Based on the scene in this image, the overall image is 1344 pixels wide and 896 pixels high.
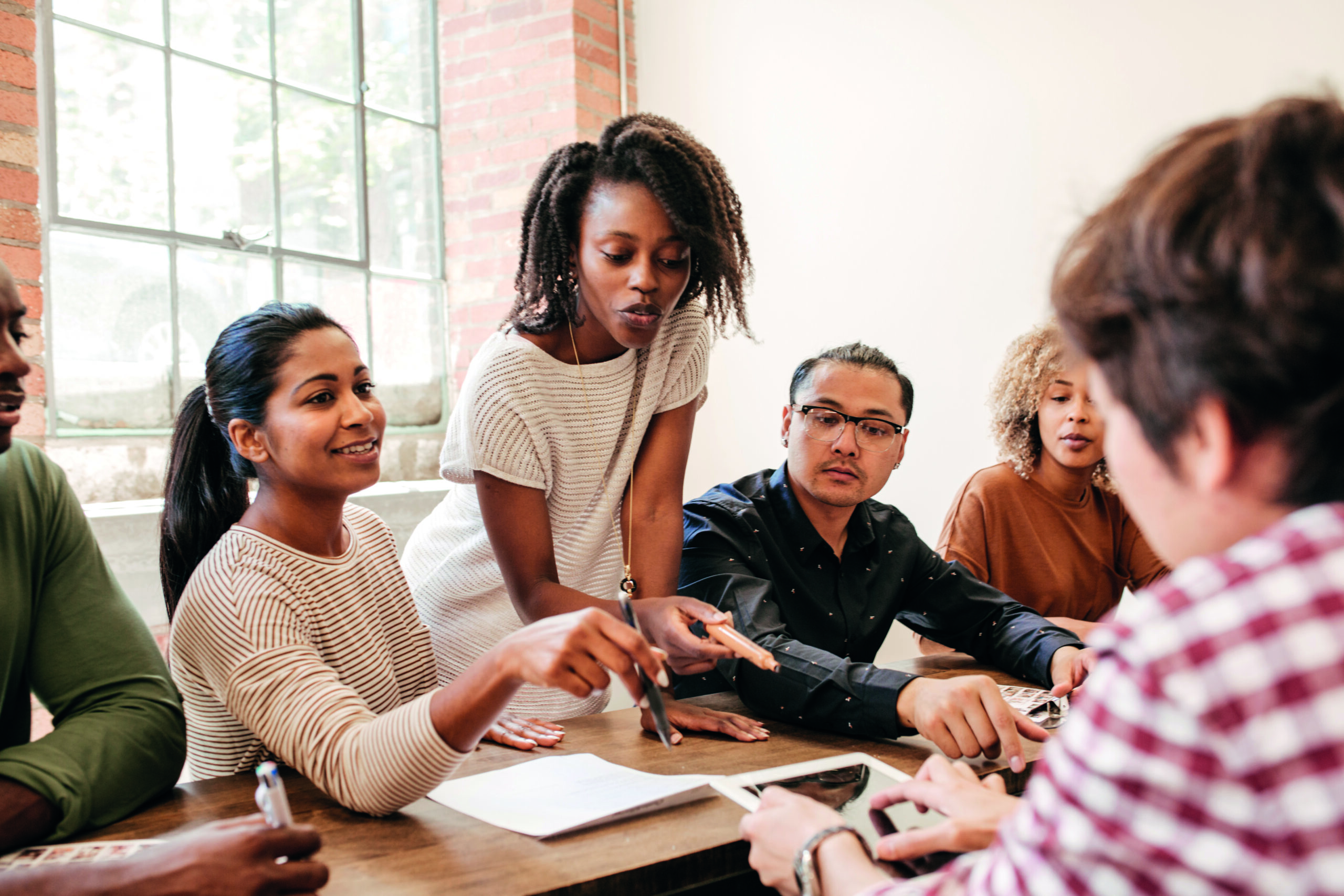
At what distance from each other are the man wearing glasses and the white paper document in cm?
52

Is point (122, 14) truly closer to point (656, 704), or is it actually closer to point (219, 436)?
point (219, 436)

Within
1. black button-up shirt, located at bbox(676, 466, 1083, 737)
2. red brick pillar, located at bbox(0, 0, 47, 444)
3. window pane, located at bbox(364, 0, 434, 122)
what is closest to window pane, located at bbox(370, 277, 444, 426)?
window pane, located at bbox(364, 0, 434, 122)

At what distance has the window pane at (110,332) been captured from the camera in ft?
10.1

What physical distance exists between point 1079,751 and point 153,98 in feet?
11.4

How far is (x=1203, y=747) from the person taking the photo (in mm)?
556

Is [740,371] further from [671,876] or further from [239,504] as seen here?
[671,876]

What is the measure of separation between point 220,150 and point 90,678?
2578 mm

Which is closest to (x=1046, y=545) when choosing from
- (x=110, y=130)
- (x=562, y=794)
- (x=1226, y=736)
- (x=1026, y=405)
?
(x=1026, y=405)

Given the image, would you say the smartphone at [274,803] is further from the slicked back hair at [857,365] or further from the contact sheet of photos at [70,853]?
the slicked back hair at [857,365]

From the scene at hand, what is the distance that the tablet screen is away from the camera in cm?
126

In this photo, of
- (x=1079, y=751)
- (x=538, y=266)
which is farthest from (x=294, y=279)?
(x=1079, y=751)

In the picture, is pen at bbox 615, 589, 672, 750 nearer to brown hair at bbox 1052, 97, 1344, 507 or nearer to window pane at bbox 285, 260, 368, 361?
brown hair at bbox 1052, 97, 1344, 507

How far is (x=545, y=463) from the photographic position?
1865 mm

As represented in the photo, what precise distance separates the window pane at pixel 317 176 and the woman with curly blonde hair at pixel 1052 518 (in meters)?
2.38
